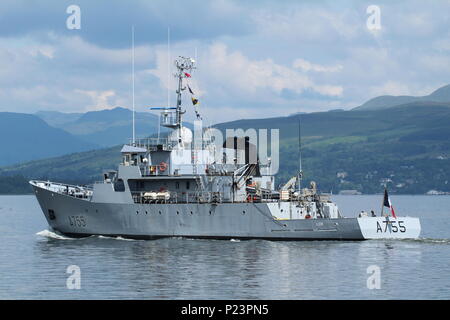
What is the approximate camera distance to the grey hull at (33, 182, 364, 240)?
5162 cm

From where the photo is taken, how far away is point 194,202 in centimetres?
5372

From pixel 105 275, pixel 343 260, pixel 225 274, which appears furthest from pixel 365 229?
pixel 105 275

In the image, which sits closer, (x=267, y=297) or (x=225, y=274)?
(x=267, y=297)

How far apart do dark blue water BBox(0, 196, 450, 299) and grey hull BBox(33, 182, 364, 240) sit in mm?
692

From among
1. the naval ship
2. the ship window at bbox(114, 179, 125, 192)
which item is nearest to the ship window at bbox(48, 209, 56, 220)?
the naval ship

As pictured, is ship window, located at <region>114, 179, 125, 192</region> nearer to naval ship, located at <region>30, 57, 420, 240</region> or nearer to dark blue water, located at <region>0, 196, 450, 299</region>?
naval ship, located at <region>30, 57, 420, 240</region>

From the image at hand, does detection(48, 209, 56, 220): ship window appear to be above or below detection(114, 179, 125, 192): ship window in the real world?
below

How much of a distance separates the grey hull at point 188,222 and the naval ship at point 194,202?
0.21 ft

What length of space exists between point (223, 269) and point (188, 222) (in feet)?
39.8

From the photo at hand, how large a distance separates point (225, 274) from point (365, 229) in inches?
560

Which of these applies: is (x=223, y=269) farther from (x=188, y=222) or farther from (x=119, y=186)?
Answer: (x=119, y=186)

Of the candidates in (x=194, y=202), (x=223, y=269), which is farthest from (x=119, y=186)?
(x=223, y=269)
